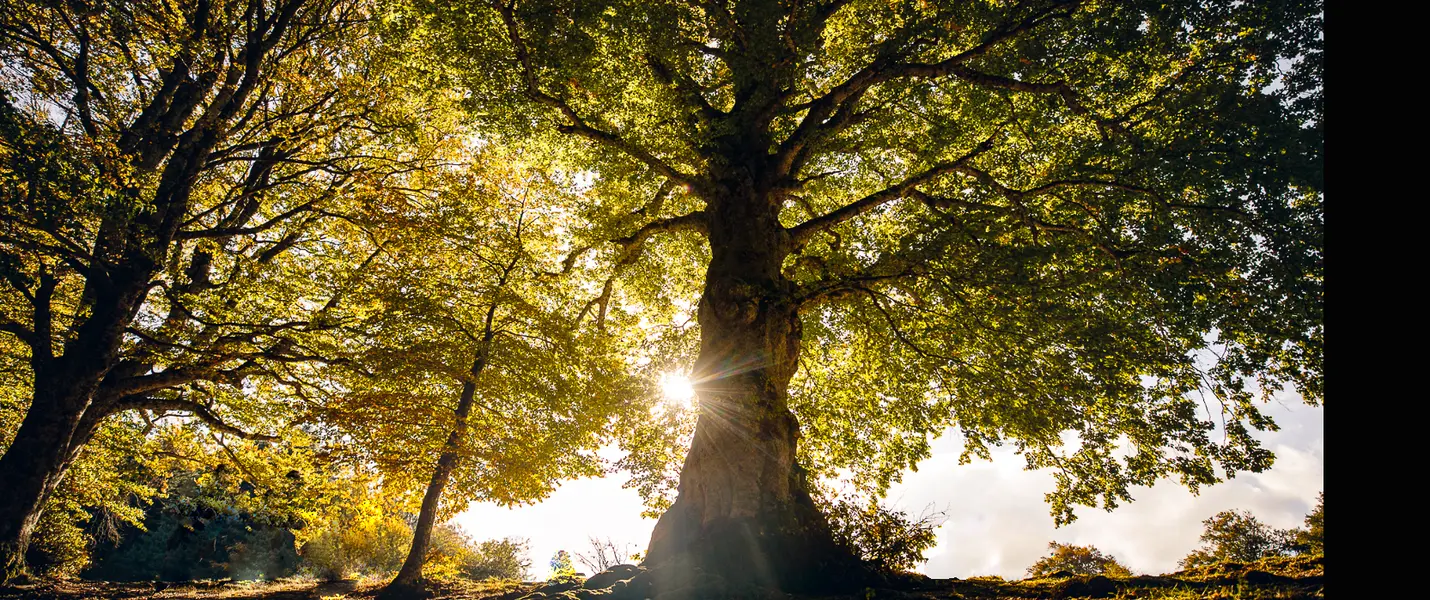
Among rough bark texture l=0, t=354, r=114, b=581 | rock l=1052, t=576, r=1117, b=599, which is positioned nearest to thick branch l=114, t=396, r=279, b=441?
rough bark texture l=0, t=354, r=114, b=581

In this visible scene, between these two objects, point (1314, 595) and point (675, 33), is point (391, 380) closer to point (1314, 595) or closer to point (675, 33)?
point (675, 33)

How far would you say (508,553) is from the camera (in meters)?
30.0

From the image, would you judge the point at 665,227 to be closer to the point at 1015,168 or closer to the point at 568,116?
the point at 568,116

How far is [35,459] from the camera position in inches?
376

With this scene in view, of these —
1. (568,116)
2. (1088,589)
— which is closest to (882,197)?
(568,116)

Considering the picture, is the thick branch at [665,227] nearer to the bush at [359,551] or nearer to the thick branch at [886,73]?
the thick branch at [886,73]

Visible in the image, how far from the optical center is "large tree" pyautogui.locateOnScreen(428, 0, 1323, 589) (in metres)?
8.16

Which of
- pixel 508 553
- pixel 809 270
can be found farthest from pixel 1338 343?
pixel 508 553

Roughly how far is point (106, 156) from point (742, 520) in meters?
9.91

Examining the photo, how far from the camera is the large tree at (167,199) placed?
8.45m

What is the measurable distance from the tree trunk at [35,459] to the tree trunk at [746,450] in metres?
9.70

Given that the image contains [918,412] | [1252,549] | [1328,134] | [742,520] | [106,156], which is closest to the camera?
[1328,134]

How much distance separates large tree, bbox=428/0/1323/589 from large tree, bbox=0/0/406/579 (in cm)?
318

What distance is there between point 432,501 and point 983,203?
12624 mm
